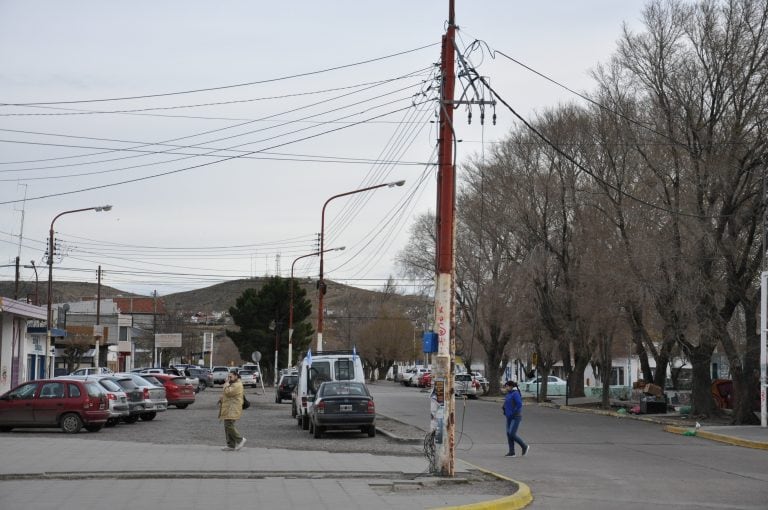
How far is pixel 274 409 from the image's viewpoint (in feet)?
144

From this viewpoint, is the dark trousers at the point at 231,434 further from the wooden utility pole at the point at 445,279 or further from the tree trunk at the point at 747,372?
the tree trunk at the point at 747,372

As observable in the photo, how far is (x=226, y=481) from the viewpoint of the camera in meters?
15.1

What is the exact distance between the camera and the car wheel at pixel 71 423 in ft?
87.4

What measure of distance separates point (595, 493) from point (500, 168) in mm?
36408

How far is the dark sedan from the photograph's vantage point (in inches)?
1032

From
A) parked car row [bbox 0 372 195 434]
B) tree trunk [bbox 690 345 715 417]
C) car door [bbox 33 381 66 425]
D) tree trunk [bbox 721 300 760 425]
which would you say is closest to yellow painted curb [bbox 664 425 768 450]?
tree trunk [bbox 721 300 760 425]

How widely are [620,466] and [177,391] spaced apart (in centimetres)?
2594

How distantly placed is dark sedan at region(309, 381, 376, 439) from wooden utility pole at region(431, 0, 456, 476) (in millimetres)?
10317

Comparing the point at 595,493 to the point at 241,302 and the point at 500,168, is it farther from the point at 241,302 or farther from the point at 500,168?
the point at 241,302

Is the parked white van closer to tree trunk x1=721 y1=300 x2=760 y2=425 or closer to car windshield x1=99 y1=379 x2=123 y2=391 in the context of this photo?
car windshield x1=99 y1=379 x2=123 y2=391

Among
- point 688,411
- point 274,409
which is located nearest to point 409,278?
point 274,409

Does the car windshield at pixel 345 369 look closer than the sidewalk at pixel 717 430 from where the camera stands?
No

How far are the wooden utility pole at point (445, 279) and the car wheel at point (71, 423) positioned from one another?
14059 millimetres

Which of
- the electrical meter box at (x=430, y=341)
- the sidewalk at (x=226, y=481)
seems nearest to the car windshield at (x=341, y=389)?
the sidewalk at (x=226, y=481)
